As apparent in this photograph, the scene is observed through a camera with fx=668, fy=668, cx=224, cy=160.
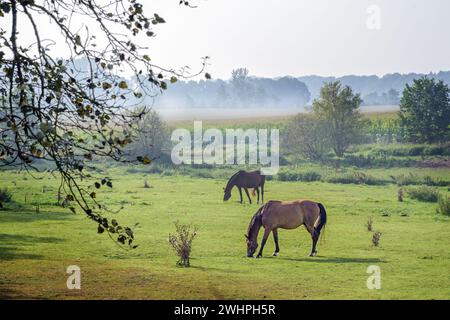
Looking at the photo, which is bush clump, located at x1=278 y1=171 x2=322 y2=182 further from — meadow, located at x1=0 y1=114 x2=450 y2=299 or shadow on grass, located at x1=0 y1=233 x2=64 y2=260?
shadow on grass, located at x1=0 y1=233 x2=64 y2=260

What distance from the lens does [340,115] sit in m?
70.4

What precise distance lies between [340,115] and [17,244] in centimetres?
5369

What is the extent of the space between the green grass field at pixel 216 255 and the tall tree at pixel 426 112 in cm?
3443

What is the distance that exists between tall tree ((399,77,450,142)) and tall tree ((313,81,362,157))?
497 centimetres

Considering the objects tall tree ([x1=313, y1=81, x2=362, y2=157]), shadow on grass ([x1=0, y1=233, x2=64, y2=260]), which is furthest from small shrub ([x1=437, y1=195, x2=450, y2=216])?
tall tree ([x1=313, y1=81, x2=362, y2=157])

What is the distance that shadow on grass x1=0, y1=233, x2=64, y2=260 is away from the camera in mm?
18559

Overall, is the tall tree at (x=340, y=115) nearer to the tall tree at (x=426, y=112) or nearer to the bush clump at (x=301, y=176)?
the tall tree at (x=426, y=112)

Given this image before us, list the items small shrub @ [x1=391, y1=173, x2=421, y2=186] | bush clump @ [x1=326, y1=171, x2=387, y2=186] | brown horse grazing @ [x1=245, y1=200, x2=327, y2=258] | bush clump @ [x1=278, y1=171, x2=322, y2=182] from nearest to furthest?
brown horse grazing @ [x1=245, y1=200, x2=327, y2=258]
small shrub @ [x1=391, y1=173, x2=421, y2=186]
bush clump @ [x1=326, y1=171, x2=387, y2=186]
bush clump @ [x1=278, y1=171, x2=322, y2=182]

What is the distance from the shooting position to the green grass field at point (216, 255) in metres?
14.4

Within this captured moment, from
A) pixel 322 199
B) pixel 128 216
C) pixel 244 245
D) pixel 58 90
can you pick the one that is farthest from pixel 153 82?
pixel 322 199

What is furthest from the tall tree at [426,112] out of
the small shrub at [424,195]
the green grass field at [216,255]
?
the green grass field at [216,255]

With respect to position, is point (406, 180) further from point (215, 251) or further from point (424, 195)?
point (215, 251)

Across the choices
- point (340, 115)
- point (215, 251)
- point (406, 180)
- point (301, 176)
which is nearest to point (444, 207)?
point (215, 251)

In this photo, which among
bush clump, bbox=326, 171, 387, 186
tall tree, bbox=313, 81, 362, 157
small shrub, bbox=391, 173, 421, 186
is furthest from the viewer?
tall tree, bbox=313, 81, 362, 157
